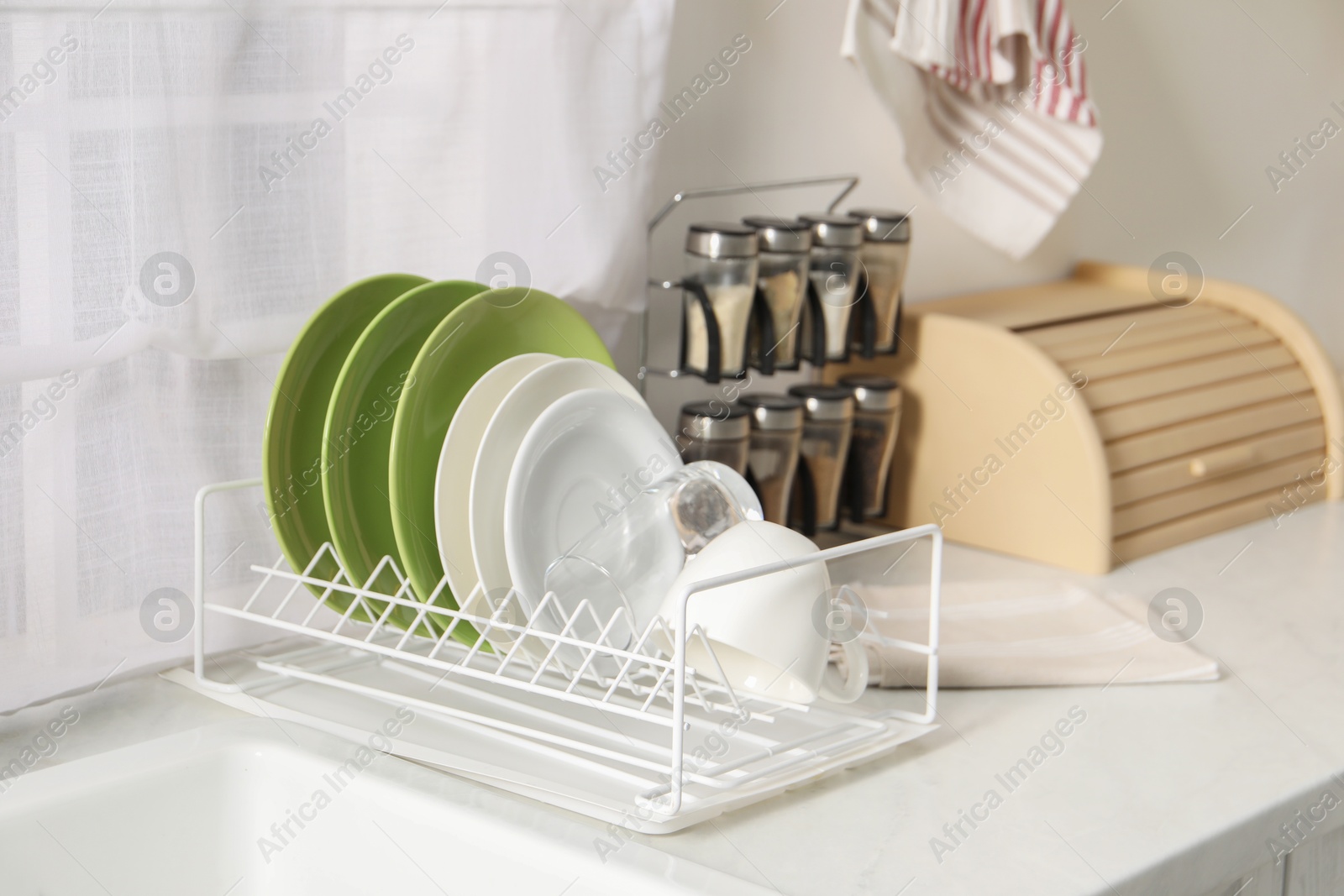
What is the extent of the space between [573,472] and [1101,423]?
65cm

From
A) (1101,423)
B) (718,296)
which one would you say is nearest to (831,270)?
(718,296)

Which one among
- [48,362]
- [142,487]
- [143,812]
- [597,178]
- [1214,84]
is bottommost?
[143,812]

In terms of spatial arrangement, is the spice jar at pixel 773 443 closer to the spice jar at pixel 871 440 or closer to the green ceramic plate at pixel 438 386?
the spice jar at pixel 871 440

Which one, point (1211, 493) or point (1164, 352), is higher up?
point (1164, 352)

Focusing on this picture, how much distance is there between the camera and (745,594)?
Result: 0.81 m

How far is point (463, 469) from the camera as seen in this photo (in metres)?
0.92

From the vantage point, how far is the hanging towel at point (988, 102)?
4.49ft

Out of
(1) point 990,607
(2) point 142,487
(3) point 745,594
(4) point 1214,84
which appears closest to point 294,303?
(2) point 142,487

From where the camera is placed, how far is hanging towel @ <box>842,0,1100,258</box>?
4.49ft

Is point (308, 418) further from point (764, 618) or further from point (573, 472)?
point (764, 618)

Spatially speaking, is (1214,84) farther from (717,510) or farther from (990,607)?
(717,510)

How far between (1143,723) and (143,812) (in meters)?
0.66

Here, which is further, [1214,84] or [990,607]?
[1214,84]

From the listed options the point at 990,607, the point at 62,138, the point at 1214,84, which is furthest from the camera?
the point at 1214,84
